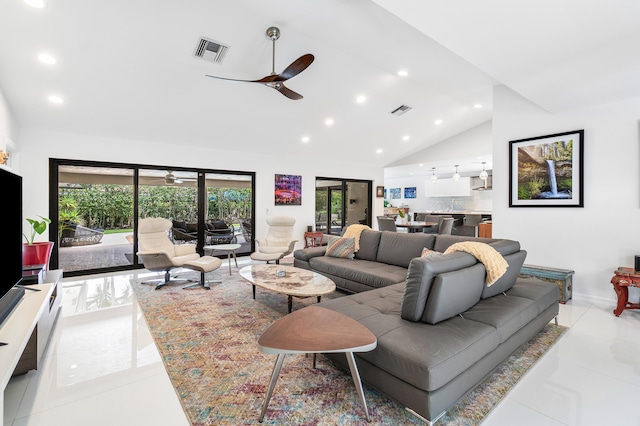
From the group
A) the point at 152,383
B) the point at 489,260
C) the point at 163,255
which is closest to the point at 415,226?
the point at 489,260

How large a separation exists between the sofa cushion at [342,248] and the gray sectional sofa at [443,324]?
1.62m

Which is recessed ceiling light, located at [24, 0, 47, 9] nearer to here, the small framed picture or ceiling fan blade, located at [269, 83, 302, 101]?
ceiling fan blade, located at [269, 83, 302, 101]

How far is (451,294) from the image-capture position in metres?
2.00

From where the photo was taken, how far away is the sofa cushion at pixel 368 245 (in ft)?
14.7

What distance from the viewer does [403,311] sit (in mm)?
2070

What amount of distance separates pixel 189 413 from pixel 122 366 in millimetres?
898

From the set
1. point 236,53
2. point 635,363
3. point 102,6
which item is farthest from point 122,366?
point 635,363

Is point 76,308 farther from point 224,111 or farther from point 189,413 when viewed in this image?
point 224,111

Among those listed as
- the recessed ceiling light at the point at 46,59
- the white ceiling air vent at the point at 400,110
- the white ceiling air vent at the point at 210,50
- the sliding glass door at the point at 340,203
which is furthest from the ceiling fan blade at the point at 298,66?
the sliding glass door at the point at 340,203

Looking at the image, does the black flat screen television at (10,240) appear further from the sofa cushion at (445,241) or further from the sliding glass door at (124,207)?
the sofa cushion at (445,241)

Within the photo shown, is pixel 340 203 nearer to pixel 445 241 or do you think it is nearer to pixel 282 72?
pixel 445 241

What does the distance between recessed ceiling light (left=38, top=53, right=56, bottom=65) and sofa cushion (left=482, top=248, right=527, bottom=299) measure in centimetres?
502

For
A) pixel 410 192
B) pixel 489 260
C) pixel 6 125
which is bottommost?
pixel 489 260

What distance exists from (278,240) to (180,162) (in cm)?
246
